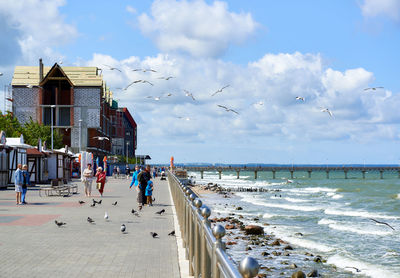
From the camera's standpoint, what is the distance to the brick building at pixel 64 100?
3255 inches

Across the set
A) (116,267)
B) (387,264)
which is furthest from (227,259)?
(387,264)

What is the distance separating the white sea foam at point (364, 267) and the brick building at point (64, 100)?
6843cm

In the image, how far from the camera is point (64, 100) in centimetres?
8406

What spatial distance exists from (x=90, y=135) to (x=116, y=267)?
7878cm

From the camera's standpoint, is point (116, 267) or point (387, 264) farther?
point (387, 264)

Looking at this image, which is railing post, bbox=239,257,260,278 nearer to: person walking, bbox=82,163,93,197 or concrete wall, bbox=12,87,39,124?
person walking, bbox=82,163,93,197

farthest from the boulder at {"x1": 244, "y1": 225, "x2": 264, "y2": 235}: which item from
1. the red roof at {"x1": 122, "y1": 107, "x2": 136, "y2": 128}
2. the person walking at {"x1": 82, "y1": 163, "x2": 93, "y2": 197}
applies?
the red roof at {"x1": 122, "y1": 107, "x2": 136, "y2": 128}

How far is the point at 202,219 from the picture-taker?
612cm

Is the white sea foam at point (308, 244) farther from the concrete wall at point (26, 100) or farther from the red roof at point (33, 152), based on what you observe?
the concrete wall at point (26, 100)

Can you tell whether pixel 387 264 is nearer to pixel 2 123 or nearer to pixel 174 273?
pixel 174 273

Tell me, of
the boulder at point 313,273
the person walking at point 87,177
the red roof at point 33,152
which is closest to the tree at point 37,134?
the red roof at point 33,152

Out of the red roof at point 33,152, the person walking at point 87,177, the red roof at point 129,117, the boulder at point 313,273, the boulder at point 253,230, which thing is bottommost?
the boulder at point 313,273

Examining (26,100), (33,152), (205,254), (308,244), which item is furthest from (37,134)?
(205,254)

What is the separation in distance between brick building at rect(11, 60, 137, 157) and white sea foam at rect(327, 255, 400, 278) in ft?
225
